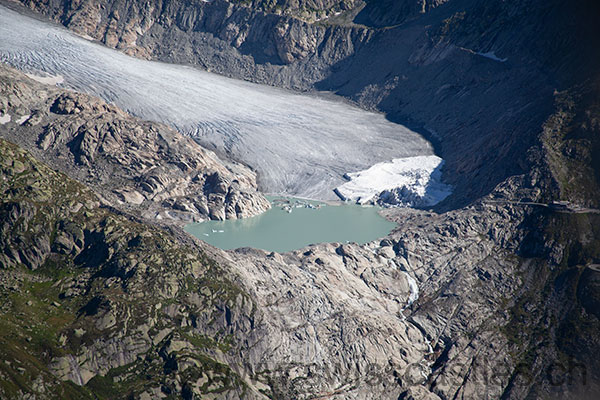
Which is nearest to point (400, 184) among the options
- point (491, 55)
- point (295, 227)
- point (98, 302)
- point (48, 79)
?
point (295, 227)

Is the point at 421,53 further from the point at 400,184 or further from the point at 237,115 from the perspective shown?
the point at 237,115

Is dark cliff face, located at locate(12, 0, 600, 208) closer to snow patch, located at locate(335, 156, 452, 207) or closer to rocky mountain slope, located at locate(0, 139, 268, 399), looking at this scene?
snow patch, located at locate(335, 156, 452, 207)

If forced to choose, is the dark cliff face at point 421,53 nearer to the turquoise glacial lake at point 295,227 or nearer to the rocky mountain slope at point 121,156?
the turquoise glacial lake at point 295,227

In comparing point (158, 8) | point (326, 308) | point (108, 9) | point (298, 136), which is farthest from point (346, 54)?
point (326, 308)

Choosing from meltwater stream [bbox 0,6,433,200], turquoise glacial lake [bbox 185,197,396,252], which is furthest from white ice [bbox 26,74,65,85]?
turquoise glacial lake [bbox 185,197,396,252]

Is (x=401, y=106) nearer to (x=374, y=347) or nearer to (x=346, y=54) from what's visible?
(x=346, y=54)

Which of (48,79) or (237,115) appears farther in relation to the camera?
(237,115)
